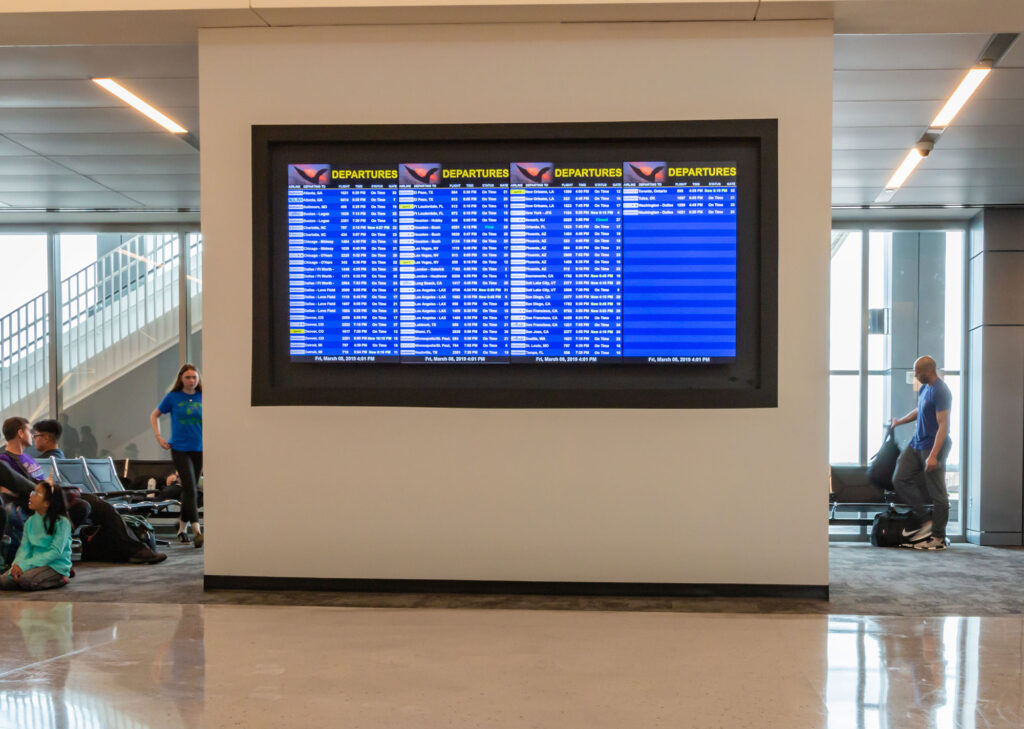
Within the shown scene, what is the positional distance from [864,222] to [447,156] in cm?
645

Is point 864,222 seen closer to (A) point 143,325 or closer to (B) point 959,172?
(B) point 959,172

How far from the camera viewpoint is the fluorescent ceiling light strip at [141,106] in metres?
5.92

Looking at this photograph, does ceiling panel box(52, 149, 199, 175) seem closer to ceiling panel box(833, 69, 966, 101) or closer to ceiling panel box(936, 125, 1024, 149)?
ceiling panel box(833, 69, 966, 101)

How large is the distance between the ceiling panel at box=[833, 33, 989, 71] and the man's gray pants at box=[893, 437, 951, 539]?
12.1 ft

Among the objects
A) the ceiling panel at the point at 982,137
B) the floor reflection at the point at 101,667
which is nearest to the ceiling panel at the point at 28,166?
the floor reflection at the point at 101,667

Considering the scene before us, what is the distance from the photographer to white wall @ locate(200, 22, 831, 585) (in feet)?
15.4

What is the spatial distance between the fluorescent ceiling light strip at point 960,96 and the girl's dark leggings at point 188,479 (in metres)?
6.29

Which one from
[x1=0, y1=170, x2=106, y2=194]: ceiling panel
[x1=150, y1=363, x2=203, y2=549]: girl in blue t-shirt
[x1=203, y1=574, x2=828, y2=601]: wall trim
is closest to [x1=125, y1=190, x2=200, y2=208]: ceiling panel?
[x1=0, y1=170, x2=106, y2=194]: ceiling panel

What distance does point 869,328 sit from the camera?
998 centimetres

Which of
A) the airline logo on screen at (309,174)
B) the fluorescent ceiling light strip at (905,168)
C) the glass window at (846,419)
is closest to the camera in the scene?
the airline logo on screen at (309,174)

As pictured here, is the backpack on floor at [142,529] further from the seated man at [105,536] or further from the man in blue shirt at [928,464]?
the man in blue shirt at [928,464]

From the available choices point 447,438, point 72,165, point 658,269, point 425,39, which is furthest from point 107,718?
point 72,165

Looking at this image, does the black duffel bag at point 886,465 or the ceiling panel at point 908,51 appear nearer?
the ceiling panel at point 908,51

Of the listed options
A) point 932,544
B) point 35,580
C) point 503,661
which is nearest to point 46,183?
point 35,580
